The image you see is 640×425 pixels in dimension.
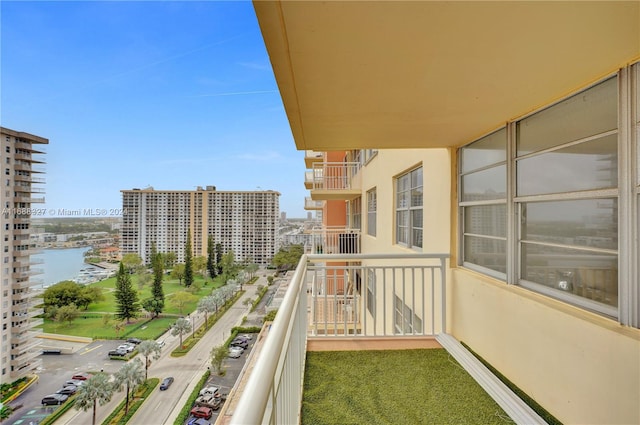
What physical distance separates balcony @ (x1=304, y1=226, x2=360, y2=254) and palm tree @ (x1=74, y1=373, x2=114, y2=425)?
519 centimetres

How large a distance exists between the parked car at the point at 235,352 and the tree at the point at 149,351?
1524mm

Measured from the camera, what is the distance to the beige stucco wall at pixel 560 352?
1345mm

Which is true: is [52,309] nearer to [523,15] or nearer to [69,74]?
[523,15]

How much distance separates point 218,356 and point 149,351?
1.40 metres

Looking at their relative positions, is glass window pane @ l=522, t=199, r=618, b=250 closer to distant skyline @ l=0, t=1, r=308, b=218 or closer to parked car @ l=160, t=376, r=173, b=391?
distant skyline @ l=0, t=1, r=308, b=218

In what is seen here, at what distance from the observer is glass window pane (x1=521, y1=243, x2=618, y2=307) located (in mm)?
1508

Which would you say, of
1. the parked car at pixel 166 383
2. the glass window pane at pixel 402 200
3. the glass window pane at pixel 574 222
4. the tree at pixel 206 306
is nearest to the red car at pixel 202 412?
the parked car at pixel 166 383

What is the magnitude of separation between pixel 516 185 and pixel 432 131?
0.80 metres

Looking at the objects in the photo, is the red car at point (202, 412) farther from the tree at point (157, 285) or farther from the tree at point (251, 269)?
the tree at point (251, 269)

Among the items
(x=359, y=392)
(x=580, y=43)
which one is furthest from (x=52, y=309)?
(x=580, y=43)

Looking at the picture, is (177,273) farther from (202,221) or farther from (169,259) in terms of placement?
(202,221)

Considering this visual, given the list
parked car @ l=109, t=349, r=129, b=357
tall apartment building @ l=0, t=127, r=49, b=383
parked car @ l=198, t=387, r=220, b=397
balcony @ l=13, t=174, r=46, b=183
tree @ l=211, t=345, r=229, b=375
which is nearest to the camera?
tall apartment building @ l=0, t=127, r=49, b=383

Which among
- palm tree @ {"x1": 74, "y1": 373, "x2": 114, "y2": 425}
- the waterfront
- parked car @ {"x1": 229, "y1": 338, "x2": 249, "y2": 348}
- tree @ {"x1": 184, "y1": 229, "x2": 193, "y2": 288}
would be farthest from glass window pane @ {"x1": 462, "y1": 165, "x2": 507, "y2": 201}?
tree @ {"x1": 184, "y1": 229, "x2": 193, "y2": 288}

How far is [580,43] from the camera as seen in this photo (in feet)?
3.93
